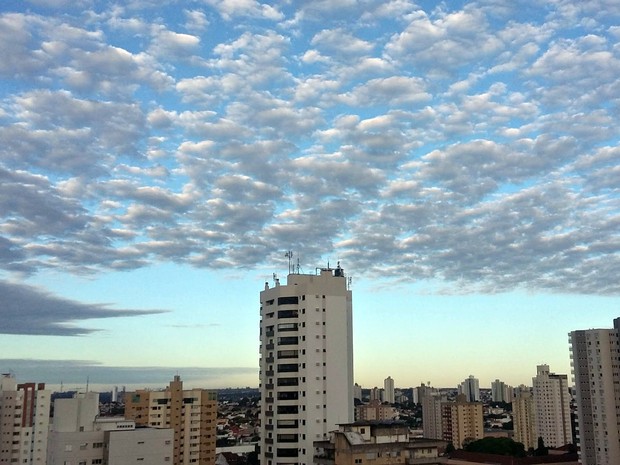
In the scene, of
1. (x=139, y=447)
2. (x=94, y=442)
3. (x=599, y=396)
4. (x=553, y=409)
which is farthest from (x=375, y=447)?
(x=553, y=409)

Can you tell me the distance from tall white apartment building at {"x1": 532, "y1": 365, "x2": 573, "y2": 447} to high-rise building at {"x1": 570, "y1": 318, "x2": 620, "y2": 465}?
5463 centimetres

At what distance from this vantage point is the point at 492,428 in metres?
194

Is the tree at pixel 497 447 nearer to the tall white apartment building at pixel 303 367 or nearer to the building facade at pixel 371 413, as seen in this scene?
the tall white apartment building at pixel 303 367

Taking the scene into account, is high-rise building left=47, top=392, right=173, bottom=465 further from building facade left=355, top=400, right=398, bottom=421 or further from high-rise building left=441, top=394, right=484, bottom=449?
building facade left=355, top=400, right=398, bottom=421

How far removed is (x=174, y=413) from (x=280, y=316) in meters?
39.2

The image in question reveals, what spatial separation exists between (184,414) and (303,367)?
39759 millimetres

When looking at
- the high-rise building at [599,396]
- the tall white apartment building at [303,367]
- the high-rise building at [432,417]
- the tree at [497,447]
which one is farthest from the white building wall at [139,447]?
the high-rise building at [432,417]

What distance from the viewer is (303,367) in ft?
196

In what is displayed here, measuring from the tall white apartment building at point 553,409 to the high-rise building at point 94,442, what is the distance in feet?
370

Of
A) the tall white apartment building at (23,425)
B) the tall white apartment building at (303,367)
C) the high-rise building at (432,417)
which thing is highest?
the tall white apartment building at (303,367)

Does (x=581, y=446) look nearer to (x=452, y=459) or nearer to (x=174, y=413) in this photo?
(x=452, y=459)

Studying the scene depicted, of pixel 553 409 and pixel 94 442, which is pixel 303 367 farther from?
pixel 553 409

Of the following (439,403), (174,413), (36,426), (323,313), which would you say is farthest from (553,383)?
(36,426)

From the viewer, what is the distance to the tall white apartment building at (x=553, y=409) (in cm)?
14125
